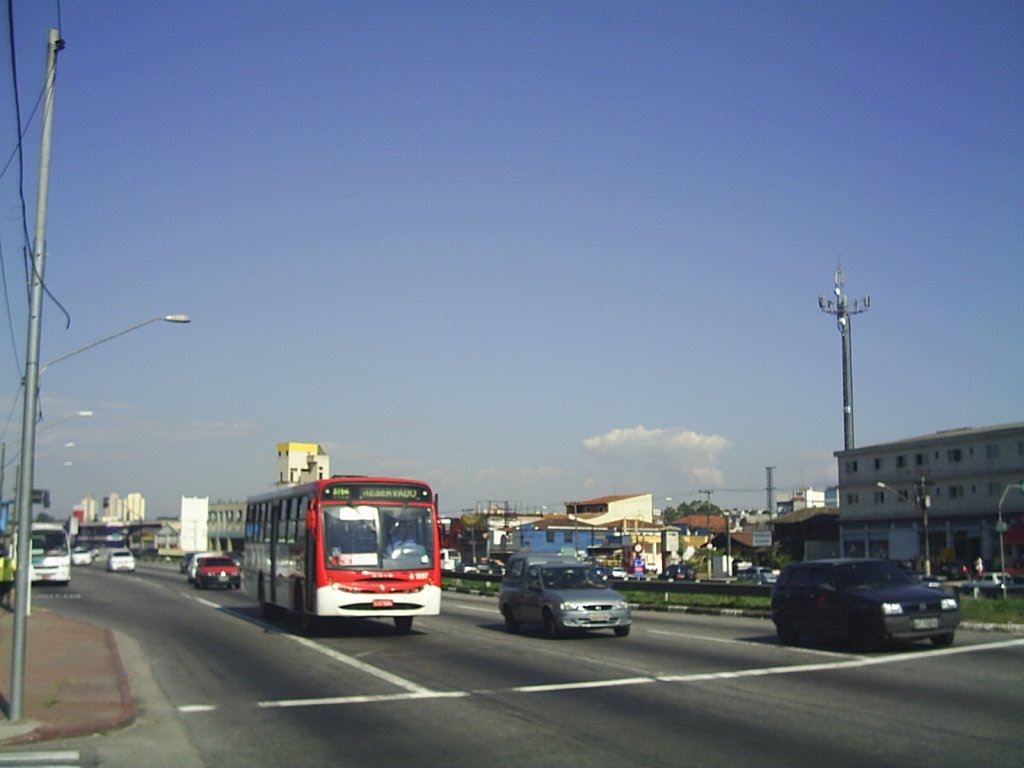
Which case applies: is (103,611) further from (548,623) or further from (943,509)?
(943,509)

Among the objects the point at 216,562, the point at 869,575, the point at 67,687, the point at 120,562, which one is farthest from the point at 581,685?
the point at 120,562

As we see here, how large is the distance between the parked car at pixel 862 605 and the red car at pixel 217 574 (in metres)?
32.9

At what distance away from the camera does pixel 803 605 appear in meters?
19.1

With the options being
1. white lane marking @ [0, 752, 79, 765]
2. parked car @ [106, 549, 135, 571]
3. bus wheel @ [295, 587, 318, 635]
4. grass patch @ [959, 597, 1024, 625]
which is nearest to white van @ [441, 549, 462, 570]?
parked car @ [106, 549, 135, 571]

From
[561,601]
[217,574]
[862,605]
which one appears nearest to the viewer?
[862,605]

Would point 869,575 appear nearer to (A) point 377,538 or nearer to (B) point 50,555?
(A) point 377,538

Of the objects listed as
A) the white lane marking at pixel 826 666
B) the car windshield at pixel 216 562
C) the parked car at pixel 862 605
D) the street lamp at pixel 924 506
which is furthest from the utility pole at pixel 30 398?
the street lamp at pixel 924 506

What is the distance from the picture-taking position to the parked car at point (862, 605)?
17.4m

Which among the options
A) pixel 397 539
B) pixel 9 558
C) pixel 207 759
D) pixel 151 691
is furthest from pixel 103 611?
pixel 207 759

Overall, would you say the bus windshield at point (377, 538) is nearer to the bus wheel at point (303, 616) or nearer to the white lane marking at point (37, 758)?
the bus wheel at point (303, 616)

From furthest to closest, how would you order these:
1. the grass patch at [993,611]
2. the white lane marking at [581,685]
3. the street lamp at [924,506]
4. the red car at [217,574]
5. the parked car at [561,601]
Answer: the street lamp at [924,506] → the red car at [217,574] → the grass patch at [993,611] → the parked car at [561,601] → the white lane marking at [581,685]

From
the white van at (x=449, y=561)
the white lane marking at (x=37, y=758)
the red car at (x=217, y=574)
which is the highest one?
the white lane marking at (x=37, y=758)

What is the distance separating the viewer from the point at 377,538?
22.6m

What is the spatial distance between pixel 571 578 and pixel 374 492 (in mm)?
4507
